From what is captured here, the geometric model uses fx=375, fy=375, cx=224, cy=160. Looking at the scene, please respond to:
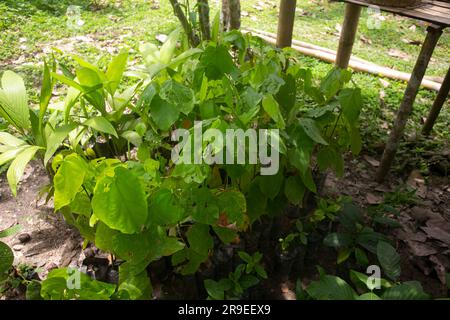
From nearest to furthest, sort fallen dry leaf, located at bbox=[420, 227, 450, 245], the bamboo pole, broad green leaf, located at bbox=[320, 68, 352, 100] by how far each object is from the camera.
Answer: broad green leaf, located at bbox=[320, 68, 352, 100]
fallen dry leaf, located at bbox=[420, 227, 450, 245]
the bamboo pole

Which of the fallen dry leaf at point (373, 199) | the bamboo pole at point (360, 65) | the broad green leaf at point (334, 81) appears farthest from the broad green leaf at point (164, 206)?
the bamboo pole at point (360, 65)

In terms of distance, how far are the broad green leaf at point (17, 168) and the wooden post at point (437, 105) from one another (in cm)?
231

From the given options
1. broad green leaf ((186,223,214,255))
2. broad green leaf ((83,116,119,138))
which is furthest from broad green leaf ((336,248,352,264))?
broad green leaf ((83,116,119,138))

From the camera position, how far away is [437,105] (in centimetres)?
244

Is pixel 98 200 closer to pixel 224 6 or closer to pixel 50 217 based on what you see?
pixel 50 217

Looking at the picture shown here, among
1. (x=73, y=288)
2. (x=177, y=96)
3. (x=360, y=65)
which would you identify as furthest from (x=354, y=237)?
(x=360, y=65)

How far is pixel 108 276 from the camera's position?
5.06 feet

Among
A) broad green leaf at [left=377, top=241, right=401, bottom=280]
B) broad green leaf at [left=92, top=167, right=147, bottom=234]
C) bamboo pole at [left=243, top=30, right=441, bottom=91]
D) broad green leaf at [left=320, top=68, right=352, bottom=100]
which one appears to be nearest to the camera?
broad green leaf at [left=92, top=167, right=147, bottom=234]

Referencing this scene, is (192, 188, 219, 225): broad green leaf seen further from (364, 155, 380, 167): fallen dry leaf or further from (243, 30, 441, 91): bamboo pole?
(243, 30, 441, 91): bamboo pole

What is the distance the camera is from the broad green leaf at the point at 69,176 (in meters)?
1.11

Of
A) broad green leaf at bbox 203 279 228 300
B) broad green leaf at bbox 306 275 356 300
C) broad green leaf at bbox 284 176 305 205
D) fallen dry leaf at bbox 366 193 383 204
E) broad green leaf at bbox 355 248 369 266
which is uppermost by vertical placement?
broad green leaf at bbox 284 176 305 205

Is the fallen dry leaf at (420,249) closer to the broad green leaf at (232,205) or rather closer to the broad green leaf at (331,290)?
the broad green leaf at (331,290)

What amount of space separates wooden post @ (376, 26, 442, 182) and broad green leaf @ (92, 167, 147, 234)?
1.51 m

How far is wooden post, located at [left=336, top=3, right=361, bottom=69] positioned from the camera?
2.41 m
